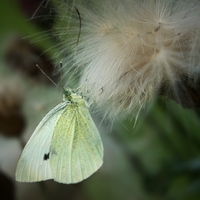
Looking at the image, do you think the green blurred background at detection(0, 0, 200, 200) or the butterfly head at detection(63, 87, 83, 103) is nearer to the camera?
the butterfly head at detection(63, 87, 83, 103)

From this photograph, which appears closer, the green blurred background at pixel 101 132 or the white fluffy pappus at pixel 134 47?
the white fluffy pappus at pixel 134 47

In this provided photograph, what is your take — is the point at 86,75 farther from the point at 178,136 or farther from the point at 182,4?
the point at 178,136

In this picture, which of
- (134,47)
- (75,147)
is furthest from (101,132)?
(134,47)

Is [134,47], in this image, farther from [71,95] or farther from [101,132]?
[101,132]

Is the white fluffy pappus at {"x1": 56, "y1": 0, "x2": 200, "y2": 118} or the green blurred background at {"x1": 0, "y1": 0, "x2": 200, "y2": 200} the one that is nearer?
the white fluffy pappus at {"x1": 56, "y1": 0, "x2": 200, "y2": 118}

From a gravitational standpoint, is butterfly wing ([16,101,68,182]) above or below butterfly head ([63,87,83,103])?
below
